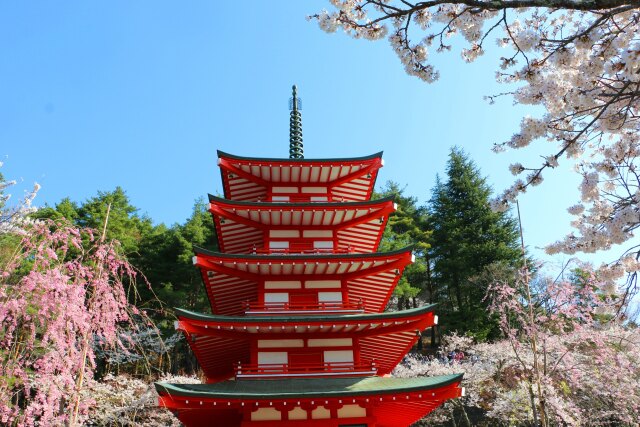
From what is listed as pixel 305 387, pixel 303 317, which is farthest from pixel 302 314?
pixel 305 387

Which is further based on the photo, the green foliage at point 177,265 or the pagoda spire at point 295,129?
the green foliage at point 177,265

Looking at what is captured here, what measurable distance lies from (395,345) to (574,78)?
10.7 m

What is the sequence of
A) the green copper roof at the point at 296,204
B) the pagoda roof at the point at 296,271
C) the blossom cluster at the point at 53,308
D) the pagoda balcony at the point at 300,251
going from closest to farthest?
the blossom cluster at the point at 53,308, the pagoda roof at the point at 296,271, the green copper roof at the point at 296,204, the pagoda balcony at the point at 300,251

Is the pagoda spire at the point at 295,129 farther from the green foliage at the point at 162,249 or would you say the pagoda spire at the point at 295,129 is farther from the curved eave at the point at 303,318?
the green foliage at the point at 162,249

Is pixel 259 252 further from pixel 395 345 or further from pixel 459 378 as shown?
pixel 459 378

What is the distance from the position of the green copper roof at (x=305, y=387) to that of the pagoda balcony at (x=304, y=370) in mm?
174

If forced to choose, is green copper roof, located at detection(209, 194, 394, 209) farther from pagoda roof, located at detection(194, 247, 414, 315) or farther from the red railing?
pagoda roof, located at detection(194, 247, 414, 315)

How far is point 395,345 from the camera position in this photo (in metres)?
13.9

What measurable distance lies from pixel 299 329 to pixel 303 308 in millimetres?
1027

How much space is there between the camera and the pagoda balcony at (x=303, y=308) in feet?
42.4

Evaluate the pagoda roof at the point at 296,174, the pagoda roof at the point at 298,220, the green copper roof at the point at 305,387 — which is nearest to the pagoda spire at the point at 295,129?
the pagoda roof at the point at 296,174

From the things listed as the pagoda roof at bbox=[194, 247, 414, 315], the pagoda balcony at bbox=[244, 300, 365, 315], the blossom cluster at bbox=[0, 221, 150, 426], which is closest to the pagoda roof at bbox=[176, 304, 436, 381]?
the pagoda balcony at bbox=[244, 300, 365, 315]

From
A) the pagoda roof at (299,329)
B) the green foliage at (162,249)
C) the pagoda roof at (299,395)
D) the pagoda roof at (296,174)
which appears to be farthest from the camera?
the green foliage at (162,249)

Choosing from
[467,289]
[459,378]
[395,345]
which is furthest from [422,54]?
[467,289]
